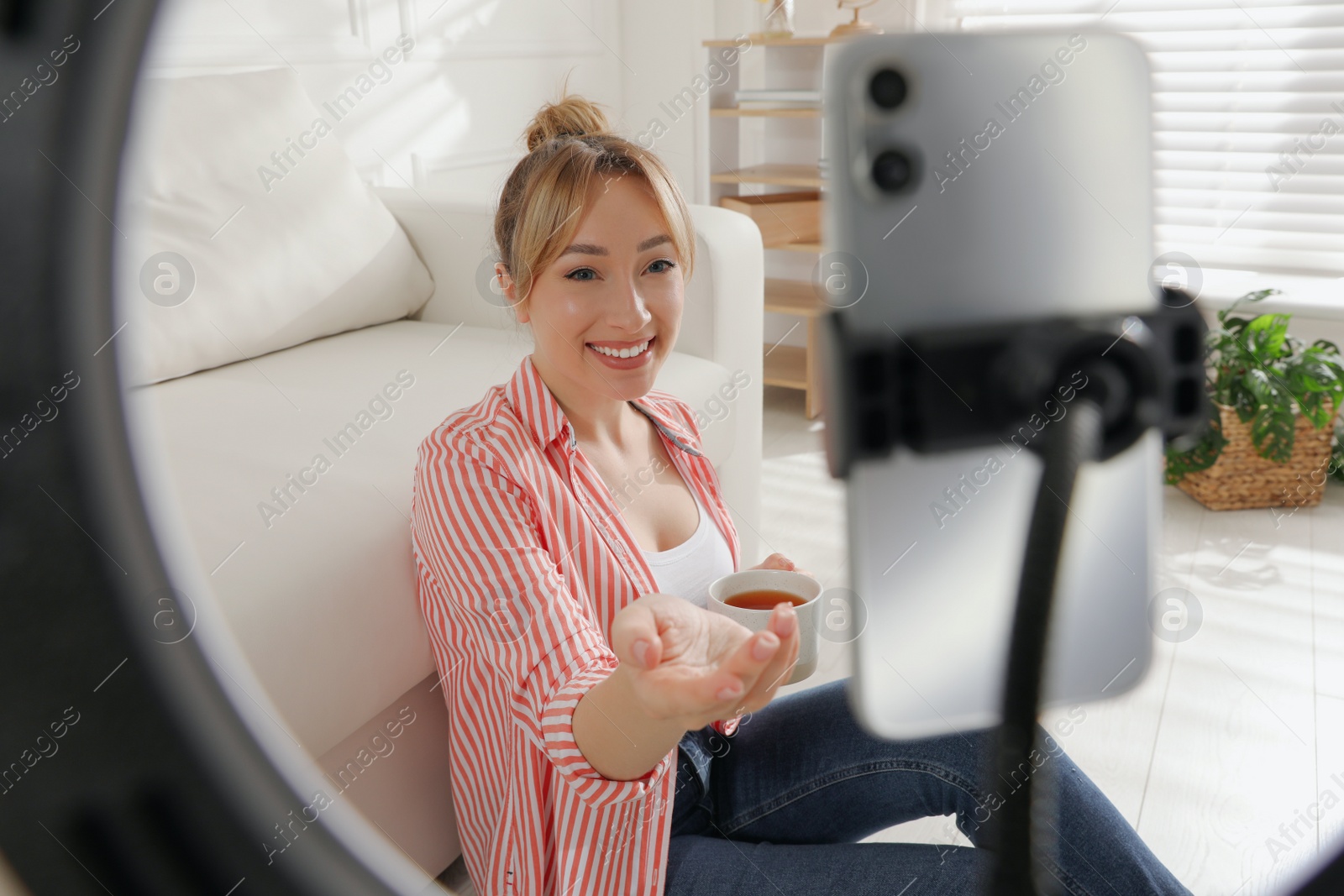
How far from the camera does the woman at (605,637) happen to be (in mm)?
651

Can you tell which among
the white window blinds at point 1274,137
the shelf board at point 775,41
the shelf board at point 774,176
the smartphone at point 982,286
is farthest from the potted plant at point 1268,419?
the smartphone at point 982,286

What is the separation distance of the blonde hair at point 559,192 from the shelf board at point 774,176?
5.12 ft

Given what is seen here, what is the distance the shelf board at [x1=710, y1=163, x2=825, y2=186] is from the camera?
2.42m

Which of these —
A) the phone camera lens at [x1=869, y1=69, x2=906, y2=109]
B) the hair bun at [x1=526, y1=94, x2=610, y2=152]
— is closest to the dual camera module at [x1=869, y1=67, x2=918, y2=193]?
the phone camera lens at [x1=869, y1=69, x2=906, y2=109]

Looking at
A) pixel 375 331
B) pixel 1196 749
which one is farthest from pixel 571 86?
pixel 1196 749

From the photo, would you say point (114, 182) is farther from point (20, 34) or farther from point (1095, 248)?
point (1095, 248)

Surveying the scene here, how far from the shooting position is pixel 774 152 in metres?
2.78

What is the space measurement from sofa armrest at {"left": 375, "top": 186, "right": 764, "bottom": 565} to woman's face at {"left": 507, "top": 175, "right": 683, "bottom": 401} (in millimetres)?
600

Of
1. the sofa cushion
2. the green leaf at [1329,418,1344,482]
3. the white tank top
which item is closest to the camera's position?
the sofa cushion

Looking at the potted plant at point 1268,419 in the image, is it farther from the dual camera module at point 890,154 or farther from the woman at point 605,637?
the dual camera module at point 890,154

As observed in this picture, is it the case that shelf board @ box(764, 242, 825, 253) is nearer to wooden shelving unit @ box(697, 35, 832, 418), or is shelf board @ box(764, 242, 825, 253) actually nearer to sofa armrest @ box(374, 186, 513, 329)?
wooden shelving unit @ box(697, 35, 832, 418)

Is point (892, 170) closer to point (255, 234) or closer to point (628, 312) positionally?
point (628, 312)

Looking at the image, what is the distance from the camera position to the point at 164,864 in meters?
0.18

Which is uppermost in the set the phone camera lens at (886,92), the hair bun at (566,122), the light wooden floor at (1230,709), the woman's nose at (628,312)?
the phone camera lens at (886,92)
